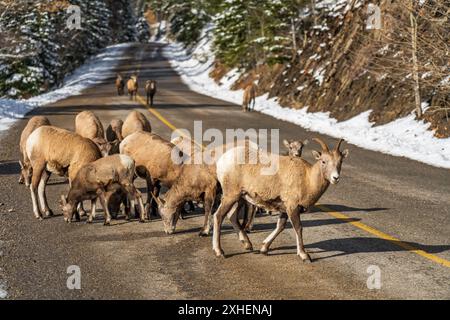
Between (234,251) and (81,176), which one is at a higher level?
(81,176)

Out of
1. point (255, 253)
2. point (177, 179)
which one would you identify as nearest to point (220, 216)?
point (255, 253)

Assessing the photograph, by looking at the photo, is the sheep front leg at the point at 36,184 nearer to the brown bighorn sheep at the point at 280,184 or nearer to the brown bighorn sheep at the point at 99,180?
the brown bighorn sheep at the point at 99,180

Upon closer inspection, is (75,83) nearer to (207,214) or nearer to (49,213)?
(49,213)

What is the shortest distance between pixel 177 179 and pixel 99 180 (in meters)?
1.33

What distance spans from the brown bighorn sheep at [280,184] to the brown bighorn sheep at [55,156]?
3.23 m

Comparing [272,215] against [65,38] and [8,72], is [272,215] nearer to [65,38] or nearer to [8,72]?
[8,72]

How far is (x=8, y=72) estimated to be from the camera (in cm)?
4350

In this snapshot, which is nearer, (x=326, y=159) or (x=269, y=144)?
(x=326, y=159)

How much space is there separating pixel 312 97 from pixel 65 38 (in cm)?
3638

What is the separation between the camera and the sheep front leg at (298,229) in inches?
303

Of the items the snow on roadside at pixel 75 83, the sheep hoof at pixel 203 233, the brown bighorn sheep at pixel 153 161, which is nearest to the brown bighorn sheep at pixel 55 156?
the brown bighorn sheep at pixel 153 161

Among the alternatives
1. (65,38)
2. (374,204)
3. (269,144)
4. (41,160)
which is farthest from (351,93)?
(65,38)
